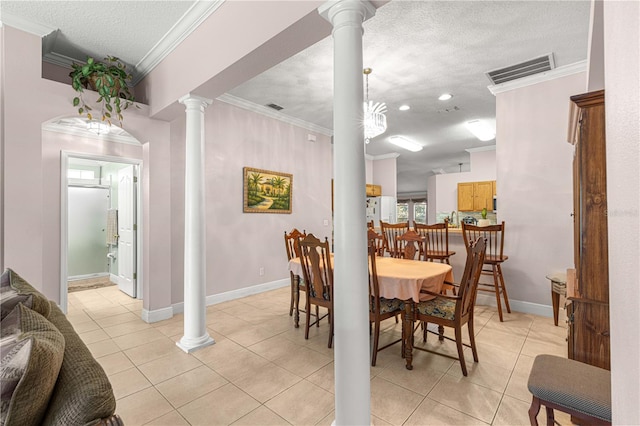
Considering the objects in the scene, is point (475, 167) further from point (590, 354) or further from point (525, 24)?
point (590, 354)

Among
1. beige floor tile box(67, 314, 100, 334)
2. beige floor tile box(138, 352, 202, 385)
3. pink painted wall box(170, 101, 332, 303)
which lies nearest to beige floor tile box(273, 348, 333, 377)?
beige floor tile box(138, 352, 202, 385)

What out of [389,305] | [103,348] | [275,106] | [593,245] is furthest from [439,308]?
[275,106]

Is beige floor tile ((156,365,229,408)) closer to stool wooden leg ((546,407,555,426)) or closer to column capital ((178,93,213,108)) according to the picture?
stool wooden leg ((546,407,555,426))

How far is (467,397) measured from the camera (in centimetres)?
199

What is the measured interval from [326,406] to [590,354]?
1.53m

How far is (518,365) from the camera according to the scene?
7.86 feet

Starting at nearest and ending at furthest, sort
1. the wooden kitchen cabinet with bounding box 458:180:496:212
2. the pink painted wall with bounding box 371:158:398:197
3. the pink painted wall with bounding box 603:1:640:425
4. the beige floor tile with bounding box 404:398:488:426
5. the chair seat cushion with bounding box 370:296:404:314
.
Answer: the pink painted wall with bounding box 603:1:640:425, the beige floor tile with bounding box 404:398:488:426, the chair seat cushion with bounding box 370:296:404:314, the wooden kitchen cabinet with bounding box 458:180:496:212, the pink painted wall with bounding box 371:158:398:197

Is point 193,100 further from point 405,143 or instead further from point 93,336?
point 405,143

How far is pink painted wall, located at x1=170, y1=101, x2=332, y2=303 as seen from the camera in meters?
3.85

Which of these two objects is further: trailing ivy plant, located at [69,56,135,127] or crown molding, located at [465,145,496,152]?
crown molding, located at [465,145,496,152]

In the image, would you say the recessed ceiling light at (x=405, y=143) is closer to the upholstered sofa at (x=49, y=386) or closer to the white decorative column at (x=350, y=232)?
the white decorative column at (x=350, y=232)

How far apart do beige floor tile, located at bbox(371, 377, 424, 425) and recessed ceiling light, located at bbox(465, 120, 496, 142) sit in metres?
4.71

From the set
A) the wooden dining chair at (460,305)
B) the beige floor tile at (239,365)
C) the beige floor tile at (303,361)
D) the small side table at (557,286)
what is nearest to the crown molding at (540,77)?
the small side table at (557,286)

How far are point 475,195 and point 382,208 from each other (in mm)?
2225
